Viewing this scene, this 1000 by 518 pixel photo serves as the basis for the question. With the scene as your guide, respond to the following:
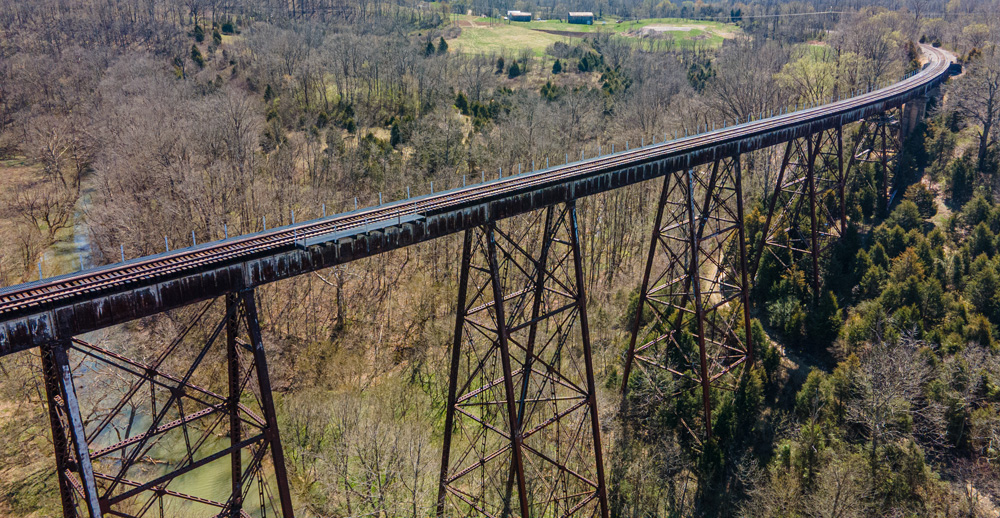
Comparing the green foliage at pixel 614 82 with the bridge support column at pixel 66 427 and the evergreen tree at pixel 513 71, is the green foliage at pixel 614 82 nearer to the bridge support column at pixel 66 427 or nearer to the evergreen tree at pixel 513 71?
the evergreen tree at pixel 513 71

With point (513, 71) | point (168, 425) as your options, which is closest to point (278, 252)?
point (168, 425)

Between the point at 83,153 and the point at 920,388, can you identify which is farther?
the point at 83,153

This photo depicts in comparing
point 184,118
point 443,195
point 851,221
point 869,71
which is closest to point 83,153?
point 184,118

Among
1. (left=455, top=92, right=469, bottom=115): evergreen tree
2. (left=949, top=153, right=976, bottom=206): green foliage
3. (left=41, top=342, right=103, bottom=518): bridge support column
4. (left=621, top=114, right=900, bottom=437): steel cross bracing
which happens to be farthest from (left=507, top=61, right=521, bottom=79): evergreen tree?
(left=41, top=342, right=103, bottom=518): bridge support column

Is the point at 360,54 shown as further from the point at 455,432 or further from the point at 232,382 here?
the point at 232,382

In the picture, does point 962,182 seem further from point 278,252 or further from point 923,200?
point 278,252

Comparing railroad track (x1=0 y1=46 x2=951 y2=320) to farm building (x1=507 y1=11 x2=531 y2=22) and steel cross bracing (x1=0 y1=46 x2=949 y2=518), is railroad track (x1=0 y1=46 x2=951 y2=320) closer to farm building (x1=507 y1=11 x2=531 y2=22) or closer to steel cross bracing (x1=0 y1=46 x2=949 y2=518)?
steel cross bracing (x1=0 y1=46 x2=949 y2=518)
